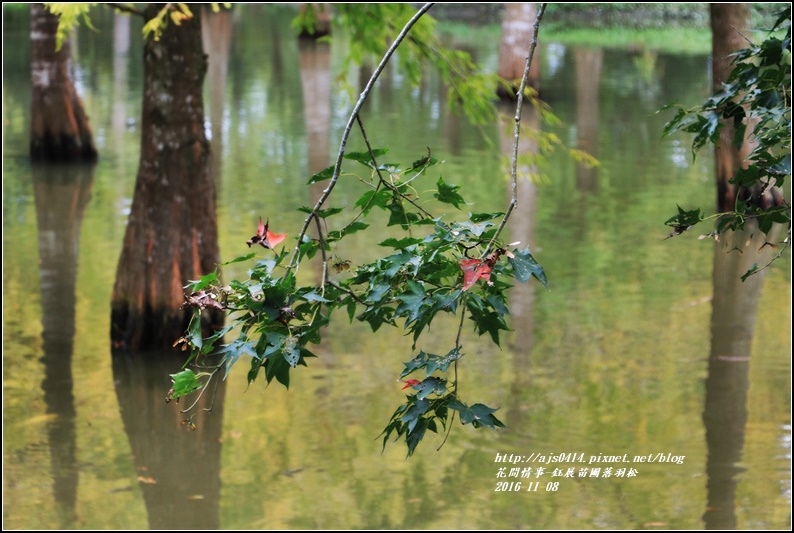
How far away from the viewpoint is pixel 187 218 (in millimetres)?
7289

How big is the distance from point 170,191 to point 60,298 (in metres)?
2.35

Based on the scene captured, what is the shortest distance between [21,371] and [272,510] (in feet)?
9.10

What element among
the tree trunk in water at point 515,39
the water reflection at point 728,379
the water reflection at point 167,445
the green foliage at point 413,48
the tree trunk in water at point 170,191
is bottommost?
the water reflection at point 167,445

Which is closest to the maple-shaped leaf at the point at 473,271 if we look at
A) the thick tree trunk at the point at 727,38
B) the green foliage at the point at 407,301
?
the green foliage at the point at 407,301

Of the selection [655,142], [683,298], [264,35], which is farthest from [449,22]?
[683,298]

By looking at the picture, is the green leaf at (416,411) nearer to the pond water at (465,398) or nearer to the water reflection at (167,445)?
the pond water at (465,398)

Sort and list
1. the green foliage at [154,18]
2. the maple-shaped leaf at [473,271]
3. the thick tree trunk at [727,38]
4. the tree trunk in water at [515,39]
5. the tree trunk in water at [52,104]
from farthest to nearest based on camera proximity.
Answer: the tree trunk in water at [515,39], the tree trunk in water at [52,104], the thick tree trunk at [727,38], the green foliage at [154,18], the maple-shaped leaf at [473,271]

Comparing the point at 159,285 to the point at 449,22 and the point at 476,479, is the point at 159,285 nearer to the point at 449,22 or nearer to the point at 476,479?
the point at 476,479

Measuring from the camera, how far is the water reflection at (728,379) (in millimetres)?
5613

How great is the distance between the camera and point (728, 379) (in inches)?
281

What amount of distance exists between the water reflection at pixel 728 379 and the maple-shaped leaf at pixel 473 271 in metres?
2.23

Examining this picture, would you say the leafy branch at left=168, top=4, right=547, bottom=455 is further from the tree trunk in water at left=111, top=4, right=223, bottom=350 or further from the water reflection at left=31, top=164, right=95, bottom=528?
the tree trunk in water at left=111, top=4, right=223, bottom=350

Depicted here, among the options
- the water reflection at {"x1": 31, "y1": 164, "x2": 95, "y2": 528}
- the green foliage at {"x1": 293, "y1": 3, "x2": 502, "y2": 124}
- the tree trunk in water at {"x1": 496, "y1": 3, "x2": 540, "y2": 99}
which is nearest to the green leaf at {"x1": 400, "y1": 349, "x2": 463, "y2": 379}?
the water reflection at {"x1": 31, "y1": 164, "x2": 95, "y2": 528}

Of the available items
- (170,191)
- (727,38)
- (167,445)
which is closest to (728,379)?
(167,445)
